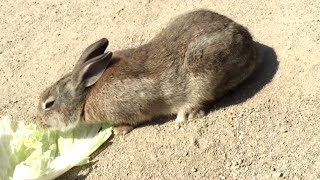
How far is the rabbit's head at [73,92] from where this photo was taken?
22.5ft

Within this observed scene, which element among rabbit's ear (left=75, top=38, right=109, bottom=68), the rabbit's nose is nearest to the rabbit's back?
rabbit's ear (left=75, top=38, right=109, bottom=68)

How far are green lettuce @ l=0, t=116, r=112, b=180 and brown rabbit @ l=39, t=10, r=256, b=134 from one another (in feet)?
0.83

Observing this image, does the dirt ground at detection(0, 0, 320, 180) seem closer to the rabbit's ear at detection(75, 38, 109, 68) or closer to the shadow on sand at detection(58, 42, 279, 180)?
the shadow on sand at detection(58, 42, 279, 180)

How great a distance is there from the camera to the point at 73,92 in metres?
6.93

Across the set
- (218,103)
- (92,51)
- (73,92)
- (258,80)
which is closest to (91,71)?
(92,51)

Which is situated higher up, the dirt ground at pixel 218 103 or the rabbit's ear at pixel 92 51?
the rabbit's ear at pixel 92 51

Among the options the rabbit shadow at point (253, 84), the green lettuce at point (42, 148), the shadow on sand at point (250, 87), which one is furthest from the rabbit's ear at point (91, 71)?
the rabbit shadow at point (253, 84)

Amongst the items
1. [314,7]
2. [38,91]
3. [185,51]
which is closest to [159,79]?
[185,51]

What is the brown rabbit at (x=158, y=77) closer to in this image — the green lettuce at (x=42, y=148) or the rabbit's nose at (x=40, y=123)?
the rabbit's nose at (x=40, y=123)

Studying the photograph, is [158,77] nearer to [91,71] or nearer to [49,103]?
[91,71]

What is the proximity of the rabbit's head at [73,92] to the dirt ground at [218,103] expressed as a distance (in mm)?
674

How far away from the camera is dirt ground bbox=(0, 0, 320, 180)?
6.35 metres

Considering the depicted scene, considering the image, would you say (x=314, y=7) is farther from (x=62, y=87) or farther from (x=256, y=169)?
(x=62, y=87)

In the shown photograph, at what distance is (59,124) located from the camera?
7086mm
